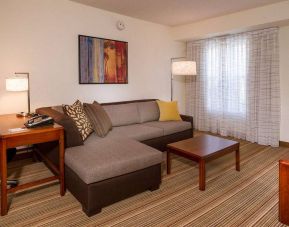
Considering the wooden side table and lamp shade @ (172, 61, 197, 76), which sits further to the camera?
lamp shade @ (172, 61, 197, 76)

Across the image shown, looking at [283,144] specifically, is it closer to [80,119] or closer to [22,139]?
[80,119]

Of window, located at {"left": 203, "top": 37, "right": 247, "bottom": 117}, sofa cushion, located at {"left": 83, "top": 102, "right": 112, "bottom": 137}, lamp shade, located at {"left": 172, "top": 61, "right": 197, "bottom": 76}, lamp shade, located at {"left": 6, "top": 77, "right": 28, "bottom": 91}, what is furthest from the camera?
window, located at {"left": 203, "top": 37, "right": 247, "bottom": 117}

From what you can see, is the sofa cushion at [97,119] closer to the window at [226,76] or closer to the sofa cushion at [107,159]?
the sofa cushion at [107,159]

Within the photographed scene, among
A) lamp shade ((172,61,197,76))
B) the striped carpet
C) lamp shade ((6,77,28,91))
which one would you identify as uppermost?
lamp shade ((172,61,197,76))

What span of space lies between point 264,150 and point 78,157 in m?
3.22

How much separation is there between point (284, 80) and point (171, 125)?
221 centimetres

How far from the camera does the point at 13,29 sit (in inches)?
121

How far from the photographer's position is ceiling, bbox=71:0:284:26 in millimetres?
3535

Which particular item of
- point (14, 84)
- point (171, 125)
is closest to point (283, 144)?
point (171, 125)

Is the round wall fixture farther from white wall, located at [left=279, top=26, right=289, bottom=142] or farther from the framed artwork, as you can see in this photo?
white wall, located at [left=279, top=26, right=289, bottom=142]

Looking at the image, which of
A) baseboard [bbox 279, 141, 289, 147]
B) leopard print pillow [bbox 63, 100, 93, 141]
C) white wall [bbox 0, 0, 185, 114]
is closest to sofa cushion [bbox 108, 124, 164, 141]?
leopard print pillow [bbox 63, 100, 93, 141]

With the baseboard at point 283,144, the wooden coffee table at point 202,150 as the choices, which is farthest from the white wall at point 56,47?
the baseboard at point 283,144

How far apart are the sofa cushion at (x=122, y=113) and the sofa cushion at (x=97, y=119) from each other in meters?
0.50

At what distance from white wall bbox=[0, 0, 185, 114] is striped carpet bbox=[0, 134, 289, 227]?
122 cm
